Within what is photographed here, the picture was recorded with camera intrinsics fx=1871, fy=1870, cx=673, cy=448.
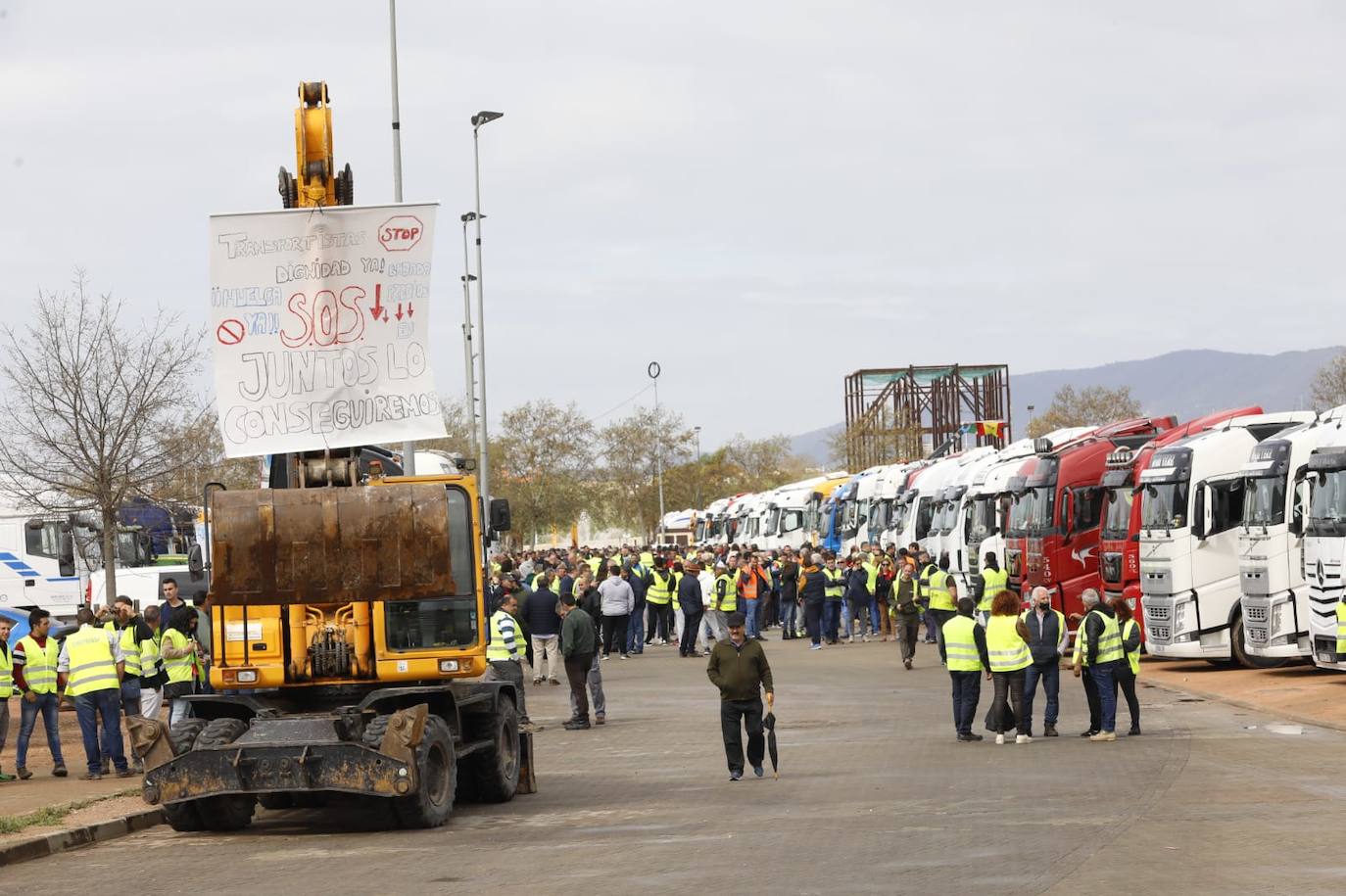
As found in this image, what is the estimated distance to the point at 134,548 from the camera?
3944 centimetres

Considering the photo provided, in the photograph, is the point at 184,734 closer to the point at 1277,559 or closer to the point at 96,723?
the point at 96,723

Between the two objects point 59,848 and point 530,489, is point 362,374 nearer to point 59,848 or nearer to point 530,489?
point 59,848

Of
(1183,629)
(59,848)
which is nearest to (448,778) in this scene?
(59,848)

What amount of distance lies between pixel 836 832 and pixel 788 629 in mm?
28891

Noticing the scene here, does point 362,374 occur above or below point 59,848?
above

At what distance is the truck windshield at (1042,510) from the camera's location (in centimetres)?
3216

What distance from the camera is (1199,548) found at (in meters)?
27.4

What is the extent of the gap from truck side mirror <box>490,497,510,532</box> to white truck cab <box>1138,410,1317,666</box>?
47.3 ft

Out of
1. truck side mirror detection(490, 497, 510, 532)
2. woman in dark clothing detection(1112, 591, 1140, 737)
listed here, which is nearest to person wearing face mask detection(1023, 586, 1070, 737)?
woman in dark clothing detection(1112, 591, 1140, 737)

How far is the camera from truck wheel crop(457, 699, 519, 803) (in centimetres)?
1568

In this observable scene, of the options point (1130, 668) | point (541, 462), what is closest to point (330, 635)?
point (1130, 668)

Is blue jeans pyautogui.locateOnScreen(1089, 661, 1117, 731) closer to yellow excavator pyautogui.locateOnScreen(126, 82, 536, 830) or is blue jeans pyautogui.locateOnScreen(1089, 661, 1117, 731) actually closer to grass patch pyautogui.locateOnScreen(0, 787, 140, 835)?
yellow excavator pyautogui.locateOnScreen(126, 82, 536, 830)

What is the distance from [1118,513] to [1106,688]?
444 inches

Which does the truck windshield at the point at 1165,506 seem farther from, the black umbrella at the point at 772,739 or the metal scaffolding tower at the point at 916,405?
the metal scaffolding tower at the point at 916,405
